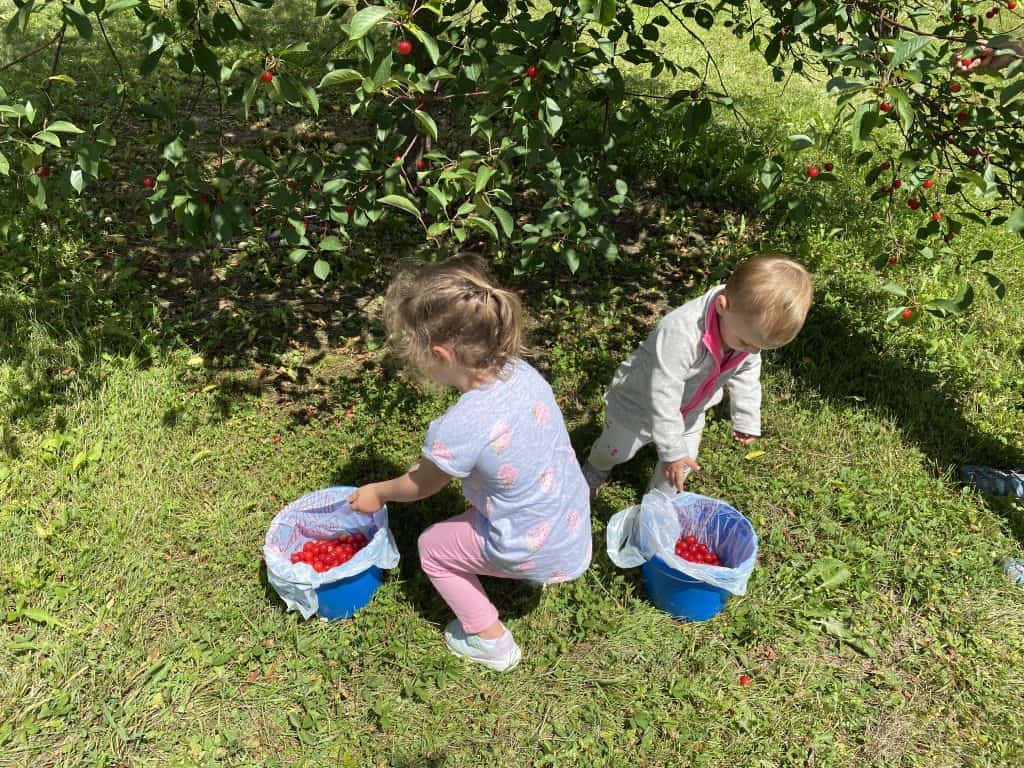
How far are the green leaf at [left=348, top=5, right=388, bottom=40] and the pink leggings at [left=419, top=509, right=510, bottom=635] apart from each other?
146 centimetres

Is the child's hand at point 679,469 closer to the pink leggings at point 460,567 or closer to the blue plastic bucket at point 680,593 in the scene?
the blue plastic bucket at point 680,593

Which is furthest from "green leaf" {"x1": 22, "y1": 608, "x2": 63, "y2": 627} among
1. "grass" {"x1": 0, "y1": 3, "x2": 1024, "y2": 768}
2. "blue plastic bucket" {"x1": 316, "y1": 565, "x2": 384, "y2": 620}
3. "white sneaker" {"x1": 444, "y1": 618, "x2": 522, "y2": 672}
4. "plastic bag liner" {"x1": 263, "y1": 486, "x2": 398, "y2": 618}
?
"white sneaker" {"x1": 444, "y1": 618, "x2": 522, "y2": 672}

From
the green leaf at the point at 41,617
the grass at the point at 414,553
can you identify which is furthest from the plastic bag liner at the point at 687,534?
the green leaf at the point at 41,617

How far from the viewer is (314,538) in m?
2.93

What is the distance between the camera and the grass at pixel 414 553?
256cm

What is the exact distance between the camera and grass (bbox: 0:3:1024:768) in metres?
2.56

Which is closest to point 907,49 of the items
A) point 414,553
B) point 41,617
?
point 414,553

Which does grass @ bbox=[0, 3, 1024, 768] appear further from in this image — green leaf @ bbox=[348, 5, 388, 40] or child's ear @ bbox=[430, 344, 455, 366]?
green leaf @ bbox=[348, 5, 388, 40]

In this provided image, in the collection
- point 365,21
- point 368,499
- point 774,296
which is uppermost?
point 365,21

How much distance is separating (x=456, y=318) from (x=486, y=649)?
130cm

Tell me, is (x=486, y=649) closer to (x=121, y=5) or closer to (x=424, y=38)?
(x=424, y=38)

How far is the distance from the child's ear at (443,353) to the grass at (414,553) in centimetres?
120

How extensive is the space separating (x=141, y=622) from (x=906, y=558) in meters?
3.05

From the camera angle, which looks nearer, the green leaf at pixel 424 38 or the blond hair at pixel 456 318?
the green leaf at pixel 424 38
